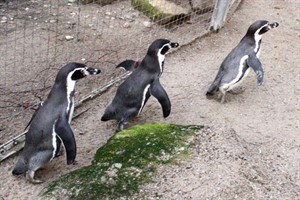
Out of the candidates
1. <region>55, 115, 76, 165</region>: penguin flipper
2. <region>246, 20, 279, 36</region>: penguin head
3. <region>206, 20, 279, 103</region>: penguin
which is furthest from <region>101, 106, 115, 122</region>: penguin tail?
<region>246, 20, 279, 36</region>: penguin head

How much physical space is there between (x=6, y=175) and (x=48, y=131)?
15.3 inches

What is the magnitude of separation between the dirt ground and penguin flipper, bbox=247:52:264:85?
241 mm

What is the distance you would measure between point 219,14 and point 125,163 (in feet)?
9.06

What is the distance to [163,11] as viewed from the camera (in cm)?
559

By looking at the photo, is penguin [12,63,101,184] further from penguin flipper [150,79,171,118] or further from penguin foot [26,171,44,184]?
penguin flipper [150,79,171,118]

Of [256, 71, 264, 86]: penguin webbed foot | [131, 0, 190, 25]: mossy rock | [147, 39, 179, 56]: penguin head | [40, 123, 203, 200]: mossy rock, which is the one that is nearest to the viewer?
[40, 123, 203, 200]: mossy rock

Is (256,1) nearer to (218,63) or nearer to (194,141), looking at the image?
(218,63)

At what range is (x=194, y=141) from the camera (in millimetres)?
3340

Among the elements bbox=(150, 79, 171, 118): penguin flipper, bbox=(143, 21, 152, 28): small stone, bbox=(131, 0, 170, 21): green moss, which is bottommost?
bbox=(143, 21, 152, 28): small stone

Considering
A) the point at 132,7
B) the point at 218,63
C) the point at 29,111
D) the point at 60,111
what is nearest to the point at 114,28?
the point at 132,7

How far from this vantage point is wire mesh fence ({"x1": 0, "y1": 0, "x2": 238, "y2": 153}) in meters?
4.33

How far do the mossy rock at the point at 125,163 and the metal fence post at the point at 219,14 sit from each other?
7.38 ft

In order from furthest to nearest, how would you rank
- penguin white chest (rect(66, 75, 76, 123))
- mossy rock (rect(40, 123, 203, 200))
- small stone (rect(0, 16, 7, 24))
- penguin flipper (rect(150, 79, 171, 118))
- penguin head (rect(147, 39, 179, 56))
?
small stone (rect(0, 16, 7, 24)) → penguin head (rect(147, 39, 179, 56)) → penguin flipper (rect(150, 79, 171, 118)) → penguin white chest (rect(66, 75, 76, 123)) → mossy rock (rect(40, 123, 203, 200))

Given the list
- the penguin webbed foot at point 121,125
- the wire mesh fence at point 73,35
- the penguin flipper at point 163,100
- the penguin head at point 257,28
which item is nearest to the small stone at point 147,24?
the wire mesh fence at point 73,35
